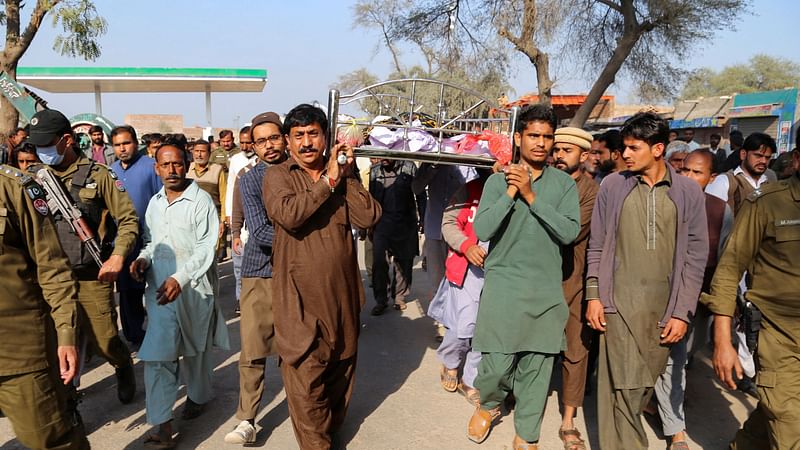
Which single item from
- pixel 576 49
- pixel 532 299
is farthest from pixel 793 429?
pixel 576 49

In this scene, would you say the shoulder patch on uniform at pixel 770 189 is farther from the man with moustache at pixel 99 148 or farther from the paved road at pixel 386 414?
the man with moustache at pixel 99 148

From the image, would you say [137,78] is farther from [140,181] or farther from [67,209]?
[67,209]

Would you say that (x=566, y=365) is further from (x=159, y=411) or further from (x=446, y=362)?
(x=159, y=411)

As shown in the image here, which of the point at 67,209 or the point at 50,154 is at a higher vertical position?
the point at 50,154

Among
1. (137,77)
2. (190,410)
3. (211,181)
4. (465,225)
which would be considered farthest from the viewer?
(137,77)

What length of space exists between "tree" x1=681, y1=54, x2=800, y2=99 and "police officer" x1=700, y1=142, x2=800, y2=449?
48.0m

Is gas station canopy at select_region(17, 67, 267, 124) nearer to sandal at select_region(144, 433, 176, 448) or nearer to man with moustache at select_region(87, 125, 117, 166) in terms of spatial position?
man with moustache at select_region(87, 125, 117, 166)

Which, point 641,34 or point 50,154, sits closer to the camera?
point 50,154

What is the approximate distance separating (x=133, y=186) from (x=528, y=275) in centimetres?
391

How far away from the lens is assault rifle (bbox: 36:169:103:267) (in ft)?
11.0

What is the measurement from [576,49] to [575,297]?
541 inches

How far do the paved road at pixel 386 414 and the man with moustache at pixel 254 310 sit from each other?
20cm

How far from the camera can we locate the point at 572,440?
3.65 metres

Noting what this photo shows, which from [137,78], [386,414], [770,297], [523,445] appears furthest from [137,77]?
[770,297]
